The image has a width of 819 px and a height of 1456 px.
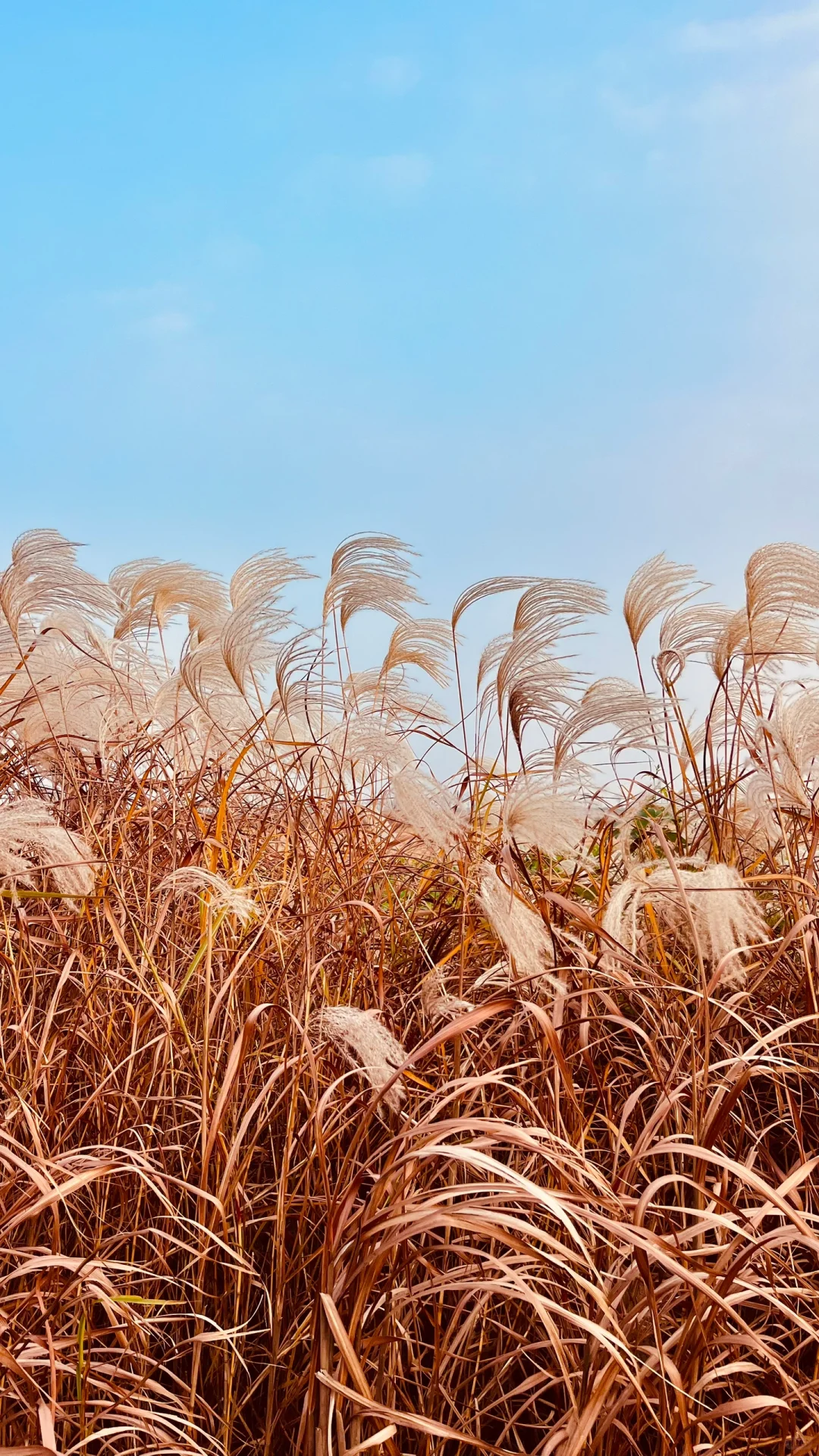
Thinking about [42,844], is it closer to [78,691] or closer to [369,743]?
[369,743]

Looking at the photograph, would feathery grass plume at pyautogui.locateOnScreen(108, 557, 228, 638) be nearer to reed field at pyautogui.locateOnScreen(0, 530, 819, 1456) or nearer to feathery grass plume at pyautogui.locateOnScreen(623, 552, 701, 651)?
reed field at pyautogui.locateOnScreen(0, 530, 819, 1456)

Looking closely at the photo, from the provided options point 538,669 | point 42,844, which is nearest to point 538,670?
point 538,669

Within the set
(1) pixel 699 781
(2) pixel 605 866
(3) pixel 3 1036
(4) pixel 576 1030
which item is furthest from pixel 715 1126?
(3) pixel 3 1036

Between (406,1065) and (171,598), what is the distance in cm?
265

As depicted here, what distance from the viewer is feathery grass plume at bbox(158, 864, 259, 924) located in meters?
1.87

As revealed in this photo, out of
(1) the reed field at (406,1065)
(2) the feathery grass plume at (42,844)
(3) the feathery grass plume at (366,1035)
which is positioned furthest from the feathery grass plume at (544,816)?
(2) the feathery grass plume at (42,844)

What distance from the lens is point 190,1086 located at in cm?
232

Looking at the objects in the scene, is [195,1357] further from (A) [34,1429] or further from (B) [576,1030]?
(B) [576,1030]

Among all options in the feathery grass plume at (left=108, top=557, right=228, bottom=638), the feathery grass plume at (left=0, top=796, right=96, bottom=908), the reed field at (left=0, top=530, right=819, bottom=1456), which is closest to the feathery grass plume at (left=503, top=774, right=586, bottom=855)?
the reed field at (left=0, top=530, right=819, bottom=1456)

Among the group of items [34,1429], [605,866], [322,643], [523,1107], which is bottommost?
[34,1429]

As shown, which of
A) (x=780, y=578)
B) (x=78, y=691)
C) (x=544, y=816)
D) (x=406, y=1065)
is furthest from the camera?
(x=78, y=691)

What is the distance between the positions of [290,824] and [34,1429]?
1.59 meters

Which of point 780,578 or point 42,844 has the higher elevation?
point 780,578

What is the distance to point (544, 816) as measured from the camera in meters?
1.99
